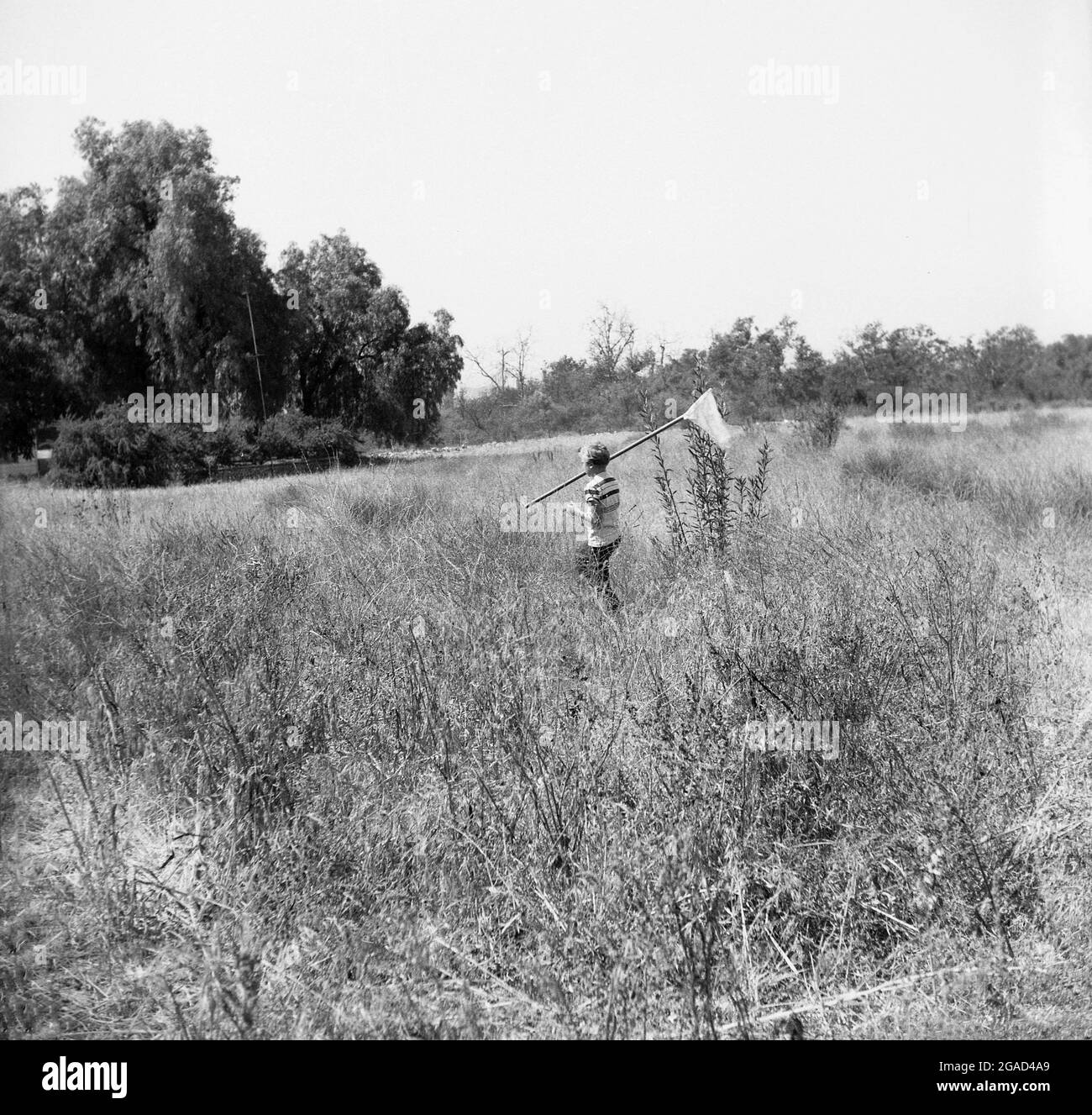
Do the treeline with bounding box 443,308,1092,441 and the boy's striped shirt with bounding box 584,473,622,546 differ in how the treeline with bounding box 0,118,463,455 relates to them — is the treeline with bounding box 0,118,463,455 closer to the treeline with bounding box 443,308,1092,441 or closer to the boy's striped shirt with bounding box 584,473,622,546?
the boy's striped shirt with bounding box 584,473,622,546

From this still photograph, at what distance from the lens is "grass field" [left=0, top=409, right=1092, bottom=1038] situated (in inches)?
71.9

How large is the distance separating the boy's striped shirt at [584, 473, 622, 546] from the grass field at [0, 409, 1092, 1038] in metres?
0.49

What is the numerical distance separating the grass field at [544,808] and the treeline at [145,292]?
2197mm

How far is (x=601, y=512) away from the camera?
187 inches

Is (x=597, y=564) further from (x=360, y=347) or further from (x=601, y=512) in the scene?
(x=360, y=347)

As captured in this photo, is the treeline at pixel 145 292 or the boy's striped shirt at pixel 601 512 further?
the treeline at pixel 145 292

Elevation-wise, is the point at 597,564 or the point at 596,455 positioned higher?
the point at 596,455

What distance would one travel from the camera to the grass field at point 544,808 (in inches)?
71.9

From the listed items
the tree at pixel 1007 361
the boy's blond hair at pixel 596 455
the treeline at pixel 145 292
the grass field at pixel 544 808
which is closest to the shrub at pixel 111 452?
the treeline at pixel 145 292

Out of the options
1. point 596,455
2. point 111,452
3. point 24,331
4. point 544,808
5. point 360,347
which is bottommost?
point 544,808

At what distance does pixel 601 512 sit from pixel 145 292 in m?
7.56

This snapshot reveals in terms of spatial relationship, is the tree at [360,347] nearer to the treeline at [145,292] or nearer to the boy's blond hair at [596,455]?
the treeline at [145,292]

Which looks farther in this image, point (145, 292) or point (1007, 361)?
point (1007, 361)

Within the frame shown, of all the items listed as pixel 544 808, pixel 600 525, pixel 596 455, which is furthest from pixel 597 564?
pixel 544 808
